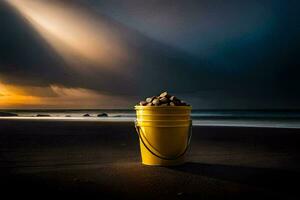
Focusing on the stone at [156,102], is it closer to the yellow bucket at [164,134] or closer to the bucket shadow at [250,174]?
the yellow bucket at [164,134]

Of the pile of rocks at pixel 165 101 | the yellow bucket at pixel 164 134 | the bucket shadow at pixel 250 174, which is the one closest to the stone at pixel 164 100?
the pile of rocks at pixel 165 101

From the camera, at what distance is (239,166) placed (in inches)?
249

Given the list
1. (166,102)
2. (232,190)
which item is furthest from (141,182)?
(166,102)

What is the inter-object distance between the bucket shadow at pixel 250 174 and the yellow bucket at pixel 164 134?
0.92 feet

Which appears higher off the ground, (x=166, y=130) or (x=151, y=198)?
(x=166, y=130)

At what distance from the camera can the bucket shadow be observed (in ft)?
15.9

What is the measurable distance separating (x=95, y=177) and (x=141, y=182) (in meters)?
0.72

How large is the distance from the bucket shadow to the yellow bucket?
0.28 meters

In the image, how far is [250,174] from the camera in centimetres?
555

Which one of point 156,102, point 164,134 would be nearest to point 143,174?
point 164,134

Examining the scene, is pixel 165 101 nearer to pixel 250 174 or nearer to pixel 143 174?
pixel 143 174

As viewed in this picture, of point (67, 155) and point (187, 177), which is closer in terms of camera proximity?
point (187, 177)

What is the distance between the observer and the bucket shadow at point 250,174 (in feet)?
15.9

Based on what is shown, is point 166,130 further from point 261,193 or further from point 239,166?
point 261,193
